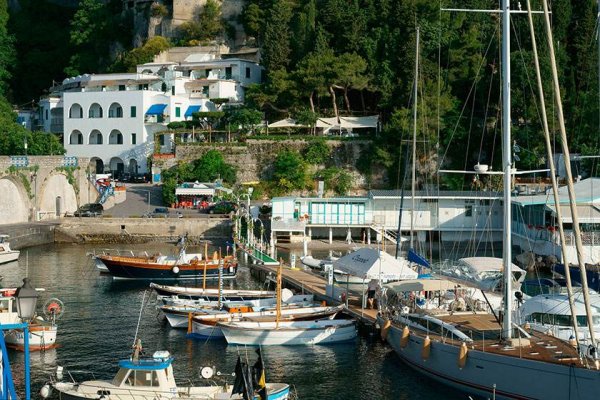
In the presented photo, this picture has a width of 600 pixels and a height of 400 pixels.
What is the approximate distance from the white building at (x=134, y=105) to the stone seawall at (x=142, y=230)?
1567cm

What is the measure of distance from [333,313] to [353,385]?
7.10 m

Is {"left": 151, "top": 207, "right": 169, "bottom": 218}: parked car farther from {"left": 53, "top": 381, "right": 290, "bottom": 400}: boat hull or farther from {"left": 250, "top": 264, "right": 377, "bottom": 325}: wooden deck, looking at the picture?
{"left": 53, "top": 381, "right": 290, "bottom": 400}: boat hull

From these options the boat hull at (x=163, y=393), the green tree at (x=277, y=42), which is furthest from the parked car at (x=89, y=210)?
the boat hull at (x=163, y=393)

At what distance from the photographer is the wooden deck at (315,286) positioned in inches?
1548

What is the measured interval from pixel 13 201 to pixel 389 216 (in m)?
26.2

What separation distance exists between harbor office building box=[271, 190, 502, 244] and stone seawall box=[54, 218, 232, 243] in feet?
14.9

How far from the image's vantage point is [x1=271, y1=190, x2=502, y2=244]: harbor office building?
211 ft

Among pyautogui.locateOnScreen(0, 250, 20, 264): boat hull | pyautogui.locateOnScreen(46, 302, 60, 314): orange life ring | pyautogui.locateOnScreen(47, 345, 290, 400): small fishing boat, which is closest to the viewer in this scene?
pyautogui.locateOnScreen(47, 345, 290, 400): small fishing boat

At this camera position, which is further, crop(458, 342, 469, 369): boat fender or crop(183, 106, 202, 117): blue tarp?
crop(183, 106, 202, 117): blue tarp

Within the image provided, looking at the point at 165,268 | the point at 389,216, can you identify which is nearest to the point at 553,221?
the point at 389,216

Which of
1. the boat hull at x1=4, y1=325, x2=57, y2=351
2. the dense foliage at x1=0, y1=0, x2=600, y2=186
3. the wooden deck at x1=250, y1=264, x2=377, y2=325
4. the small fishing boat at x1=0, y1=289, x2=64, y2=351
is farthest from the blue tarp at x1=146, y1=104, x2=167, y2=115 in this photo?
the boat hull at x1=4, y1=325, x2=57, y2=351

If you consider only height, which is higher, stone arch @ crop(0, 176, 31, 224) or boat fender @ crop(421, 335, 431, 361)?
stone arch @ crop(0, 176, 31, 224)

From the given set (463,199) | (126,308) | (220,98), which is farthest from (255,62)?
(126,308)

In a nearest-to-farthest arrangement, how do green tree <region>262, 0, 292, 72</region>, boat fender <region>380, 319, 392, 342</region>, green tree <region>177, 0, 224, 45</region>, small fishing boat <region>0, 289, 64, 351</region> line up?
boat fender <region>380, 319, 392, 342</region> < small fishing boat <region>0, 289, 64, 351</region> < green tree <region>262, 0, 292, 72</region> < green tree <region>177, 0, 224, 45</region>
